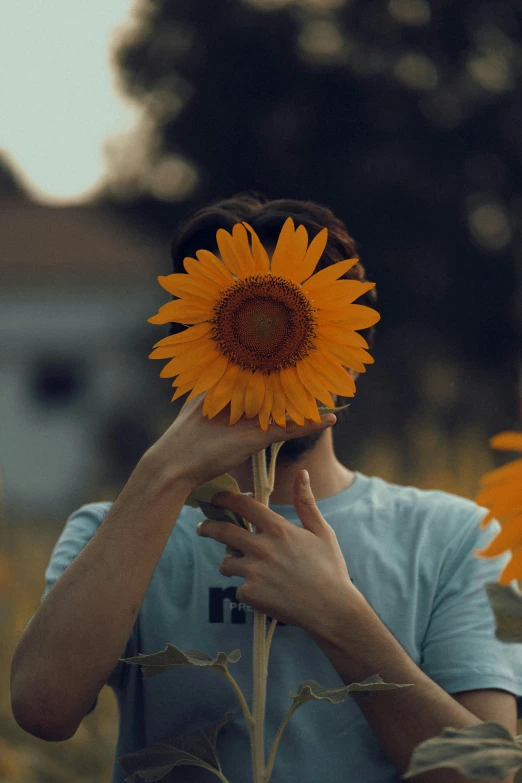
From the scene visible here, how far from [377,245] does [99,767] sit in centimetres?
952

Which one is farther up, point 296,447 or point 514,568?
point 296,447

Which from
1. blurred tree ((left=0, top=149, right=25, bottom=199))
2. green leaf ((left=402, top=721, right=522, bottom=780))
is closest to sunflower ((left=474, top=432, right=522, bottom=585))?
green leaf ((left=402, top=721, right=522, bottom=780))

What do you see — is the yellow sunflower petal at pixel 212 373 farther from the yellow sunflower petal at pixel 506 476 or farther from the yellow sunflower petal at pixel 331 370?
the yellow sunflower petal at pixel 506 476

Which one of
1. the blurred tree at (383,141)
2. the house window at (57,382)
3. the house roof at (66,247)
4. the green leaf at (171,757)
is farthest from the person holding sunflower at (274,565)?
the house roof at (66,247)

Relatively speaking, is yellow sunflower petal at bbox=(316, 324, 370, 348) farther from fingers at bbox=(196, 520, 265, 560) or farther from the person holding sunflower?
fingers at bbox=(196, 520, 265, 560)

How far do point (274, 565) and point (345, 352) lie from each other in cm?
25

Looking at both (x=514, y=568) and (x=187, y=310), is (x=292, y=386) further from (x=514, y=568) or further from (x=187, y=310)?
(x=514, y=568)

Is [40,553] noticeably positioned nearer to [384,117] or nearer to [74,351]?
[384,117]

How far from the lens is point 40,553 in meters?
3.57

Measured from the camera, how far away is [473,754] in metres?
0.73

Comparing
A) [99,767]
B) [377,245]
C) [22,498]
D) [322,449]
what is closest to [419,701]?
[322,449]

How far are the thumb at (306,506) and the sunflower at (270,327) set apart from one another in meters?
0.16

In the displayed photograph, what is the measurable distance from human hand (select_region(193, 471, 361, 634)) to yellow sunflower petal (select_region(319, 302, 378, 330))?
22 cm

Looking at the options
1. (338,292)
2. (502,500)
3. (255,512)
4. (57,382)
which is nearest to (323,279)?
(338,292)
